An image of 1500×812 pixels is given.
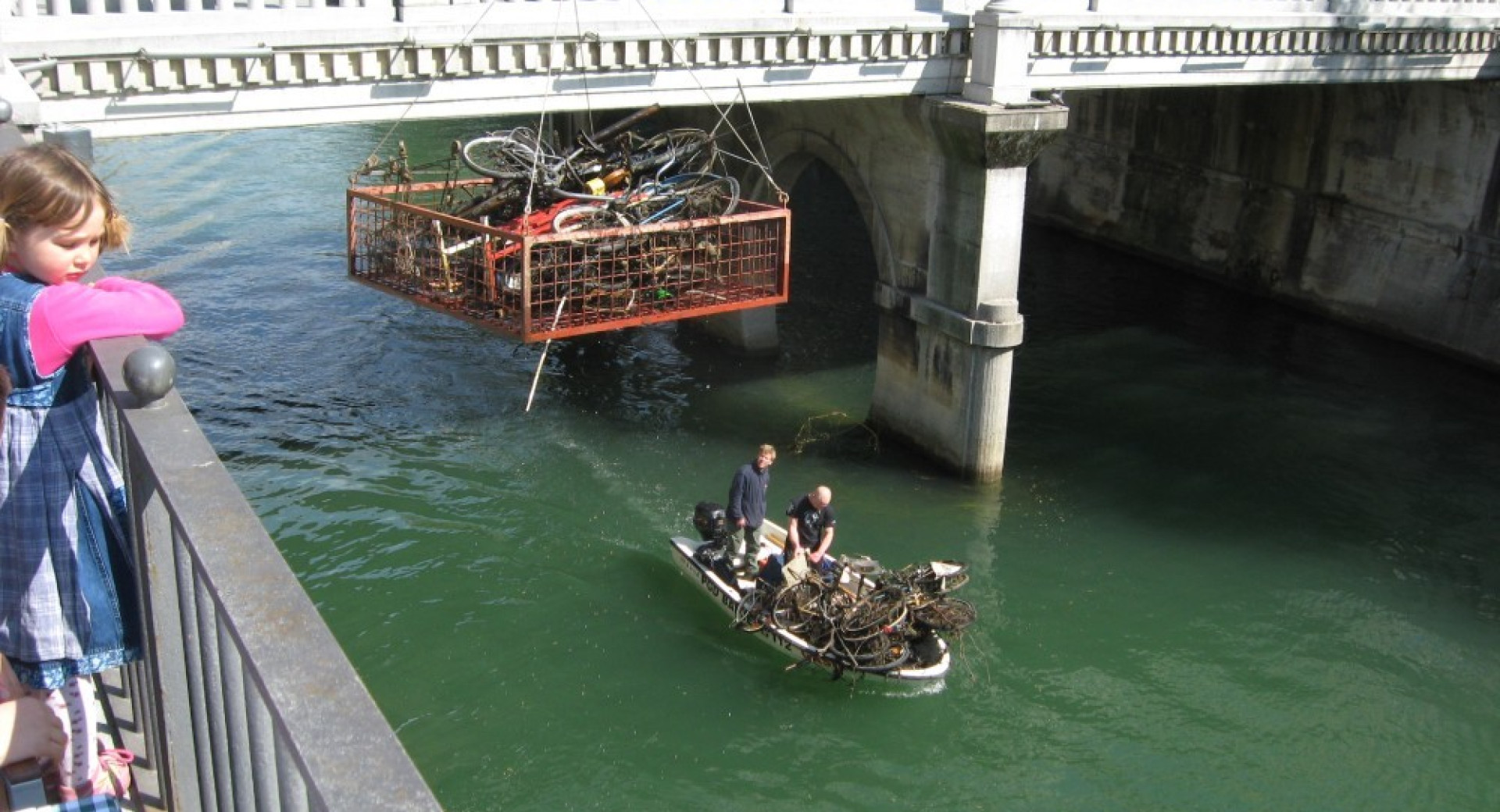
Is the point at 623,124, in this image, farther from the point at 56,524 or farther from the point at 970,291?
the point at 56,524

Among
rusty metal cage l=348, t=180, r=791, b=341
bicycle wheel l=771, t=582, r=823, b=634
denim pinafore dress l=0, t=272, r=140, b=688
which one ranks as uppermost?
denim pinafore dress l=0, t=272, r=140, b=688

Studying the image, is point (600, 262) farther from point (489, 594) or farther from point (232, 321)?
point (232, 321)

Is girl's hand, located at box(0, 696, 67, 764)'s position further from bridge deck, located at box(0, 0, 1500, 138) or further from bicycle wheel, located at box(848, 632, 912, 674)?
bicycle wheel, located at box(848, 632, 912, 674)

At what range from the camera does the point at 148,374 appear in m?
2.81

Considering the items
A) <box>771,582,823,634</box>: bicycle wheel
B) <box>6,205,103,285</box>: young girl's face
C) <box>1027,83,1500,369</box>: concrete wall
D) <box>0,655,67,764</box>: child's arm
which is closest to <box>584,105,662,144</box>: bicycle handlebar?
<box>771,582,823,634</box>: bicycle wheel

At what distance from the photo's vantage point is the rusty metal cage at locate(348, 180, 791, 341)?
15.0 metres

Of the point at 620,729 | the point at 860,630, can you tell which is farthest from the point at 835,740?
the point at 620,729

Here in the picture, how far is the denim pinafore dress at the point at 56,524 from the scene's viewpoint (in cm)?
338

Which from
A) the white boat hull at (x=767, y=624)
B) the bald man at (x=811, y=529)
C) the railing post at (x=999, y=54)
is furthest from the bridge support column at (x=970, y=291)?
the bald man at (x=811, y=529)

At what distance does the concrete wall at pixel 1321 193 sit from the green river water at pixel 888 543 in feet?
3.41

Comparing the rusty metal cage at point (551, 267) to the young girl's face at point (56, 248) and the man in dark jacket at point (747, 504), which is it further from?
the young girl's face at point (56, 248)

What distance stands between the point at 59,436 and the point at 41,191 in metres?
0.56

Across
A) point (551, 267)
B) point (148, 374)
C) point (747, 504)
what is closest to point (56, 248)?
point (148, 374)

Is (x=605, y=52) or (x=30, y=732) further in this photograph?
(x=605, y=52)
